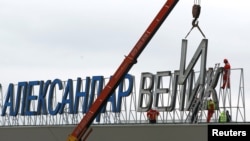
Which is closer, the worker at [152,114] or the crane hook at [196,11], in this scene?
the crane hook at [196,11]

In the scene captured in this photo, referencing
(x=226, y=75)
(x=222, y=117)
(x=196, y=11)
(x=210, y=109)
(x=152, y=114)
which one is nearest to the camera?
(x=196, y=11)

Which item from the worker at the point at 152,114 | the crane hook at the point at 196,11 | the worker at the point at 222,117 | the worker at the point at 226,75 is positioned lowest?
the worker at the point at 222,117

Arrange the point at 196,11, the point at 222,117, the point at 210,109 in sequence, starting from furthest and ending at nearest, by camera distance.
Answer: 1. the point at 210,109
2. the point at 222,117
3. the point at 196,11

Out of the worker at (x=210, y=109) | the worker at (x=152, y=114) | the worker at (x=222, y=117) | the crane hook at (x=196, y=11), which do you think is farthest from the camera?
the worker at (x=152, y=114)

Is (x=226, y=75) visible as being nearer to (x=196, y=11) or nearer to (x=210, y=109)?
(x=210, y=109)

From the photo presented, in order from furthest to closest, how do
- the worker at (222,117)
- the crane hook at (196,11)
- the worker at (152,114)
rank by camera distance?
the worker at (152,114) < the worker at (222,117) < the crane hook at (196,11)

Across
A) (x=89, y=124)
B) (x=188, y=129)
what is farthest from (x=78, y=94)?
(x=188, y=129)

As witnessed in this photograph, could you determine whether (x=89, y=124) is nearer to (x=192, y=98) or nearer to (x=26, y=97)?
(x=192, y=98)

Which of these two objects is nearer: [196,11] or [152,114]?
[196,11]

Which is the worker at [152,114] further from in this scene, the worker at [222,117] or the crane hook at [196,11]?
the crane hook at [196,11]

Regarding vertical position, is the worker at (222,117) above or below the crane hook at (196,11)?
below

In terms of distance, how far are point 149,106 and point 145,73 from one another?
263cm

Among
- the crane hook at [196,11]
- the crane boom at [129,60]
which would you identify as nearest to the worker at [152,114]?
the crane boom at [129,60]

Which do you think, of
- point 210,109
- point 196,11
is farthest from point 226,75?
point 196,11
